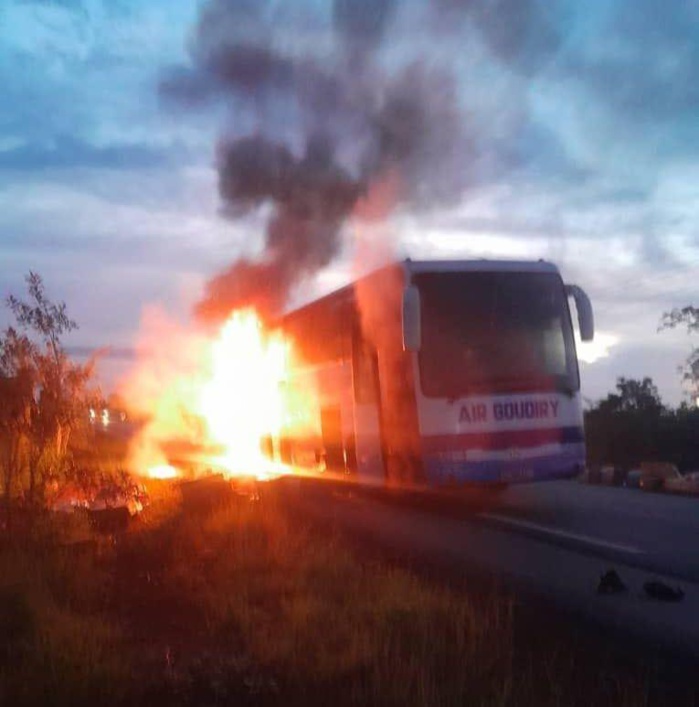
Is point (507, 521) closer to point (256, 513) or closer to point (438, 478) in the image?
point (438, 478)

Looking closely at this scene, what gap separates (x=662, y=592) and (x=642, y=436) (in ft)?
56.9

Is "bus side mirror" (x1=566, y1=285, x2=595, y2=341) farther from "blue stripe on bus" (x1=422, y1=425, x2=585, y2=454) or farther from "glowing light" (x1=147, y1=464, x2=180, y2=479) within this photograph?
"glowing light" (x1=147, y1=464, x2=180, y2=479)

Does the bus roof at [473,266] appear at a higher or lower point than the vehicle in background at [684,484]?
higher

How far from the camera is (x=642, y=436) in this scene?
87.8 ft

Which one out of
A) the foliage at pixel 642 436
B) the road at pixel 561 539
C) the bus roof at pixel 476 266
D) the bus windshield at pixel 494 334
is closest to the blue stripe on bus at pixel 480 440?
the bus windshield at pixel 494 334

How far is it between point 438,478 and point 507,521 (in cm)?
114

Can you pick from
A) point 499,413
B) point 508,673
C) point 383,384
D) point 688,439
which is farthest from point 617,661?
point 688,439

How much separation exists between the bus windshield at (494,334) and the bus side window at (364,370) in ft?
4.91

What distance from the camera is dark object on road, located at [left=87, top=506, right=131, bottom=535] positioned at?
13.1m

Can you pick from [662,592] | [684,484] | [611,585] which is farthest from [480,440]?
[684,484]

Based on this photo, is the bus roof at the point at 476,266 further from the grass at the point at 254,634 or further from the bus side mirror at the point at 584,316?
the grass at the point at 254,634

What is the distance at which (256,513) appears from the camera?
46.6 feet

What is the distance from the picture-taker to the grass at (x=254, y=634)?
6.54 m

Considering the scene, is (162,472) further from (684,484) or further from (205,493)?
(684,484)
